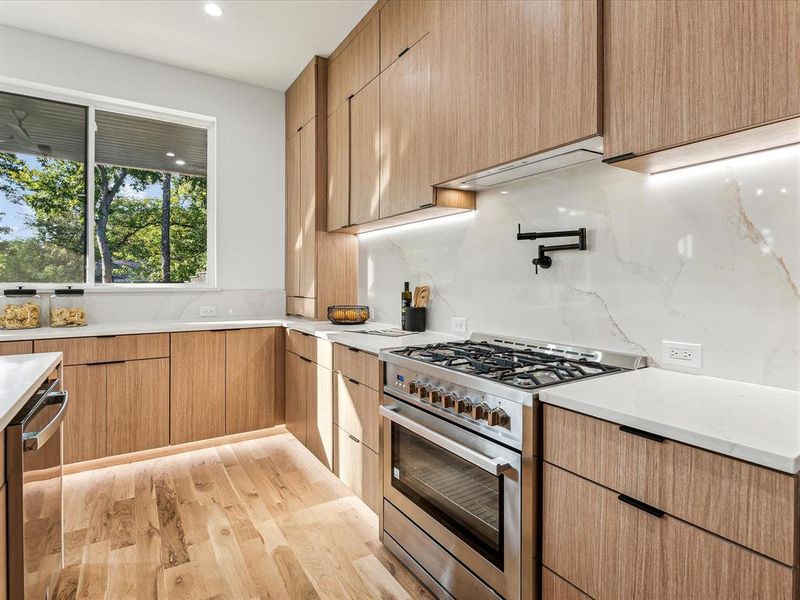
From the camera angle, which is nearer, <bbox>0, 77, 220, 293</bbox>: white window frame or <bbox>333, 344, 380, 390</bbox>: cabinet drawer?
<bbox>333, 344, 380, 390</bbox>: cabinet drawer

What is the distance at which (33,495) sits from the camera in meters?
1.26

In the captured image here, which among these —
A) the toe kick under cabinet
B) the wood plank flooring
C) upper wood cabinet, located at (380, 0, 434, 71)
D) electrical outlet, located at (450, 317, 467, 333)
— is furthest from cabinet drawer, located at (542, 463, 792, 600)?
upper wood cabinet, located at (380, 0, 434, 71)

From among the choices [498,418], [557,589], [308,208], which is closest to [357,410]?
[498,418]

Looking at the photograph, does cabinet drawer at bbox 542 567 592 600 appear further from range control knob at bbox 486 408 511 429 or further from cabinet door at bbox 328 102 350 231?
cabinet door at bbox 328 102 350 231

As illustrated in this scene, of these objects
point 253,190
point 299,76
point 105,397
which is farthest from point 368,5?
point 105,397

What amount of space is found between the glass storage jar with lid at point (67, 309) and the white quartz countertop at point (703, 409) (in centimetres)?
324

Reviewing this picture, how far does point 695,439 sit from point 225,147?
391 cm

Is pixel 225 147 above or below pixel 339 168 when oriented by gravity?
above

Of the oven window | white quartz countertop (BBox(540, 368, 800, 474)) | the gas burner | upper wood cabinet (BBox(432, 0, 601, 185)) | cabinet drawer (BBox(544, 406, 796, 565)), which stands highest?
upper wood cabinet (BBox(432, 0, 601, 185))

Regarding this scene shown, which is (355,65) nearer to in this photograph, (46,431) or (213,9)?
(213,9)

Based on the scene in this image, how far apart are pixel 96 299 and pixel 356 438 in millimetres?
2361

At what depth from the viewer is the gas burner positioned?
1502 millimetres

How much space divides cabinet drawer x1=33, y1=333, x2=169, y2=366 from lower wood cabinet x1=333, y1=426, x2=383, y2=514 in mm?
1422

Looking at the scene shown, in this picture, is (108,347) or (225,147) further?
(225,147)
